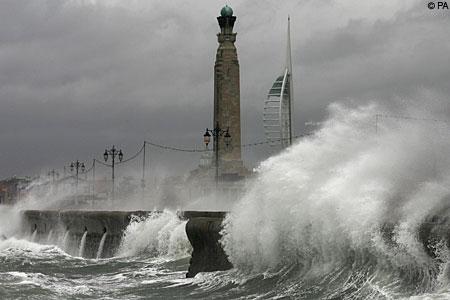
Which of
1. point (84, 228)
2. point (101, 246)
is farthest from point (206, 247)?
point (84, 228)

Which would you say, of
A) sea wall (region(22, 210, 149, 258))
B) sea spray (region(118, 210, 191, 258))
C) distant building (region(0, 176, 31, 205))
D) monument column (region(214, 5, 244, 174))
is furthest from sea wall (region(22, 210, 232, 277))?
distant building (region(0, 176, 31, 205))

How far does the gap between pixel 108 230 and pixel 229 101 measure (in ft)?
140

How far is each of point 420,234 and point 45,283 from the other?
779 cm

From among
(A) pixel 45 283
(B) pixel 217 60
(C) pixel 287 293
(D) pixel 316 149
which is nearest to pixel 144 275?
(A) pixel 45 283

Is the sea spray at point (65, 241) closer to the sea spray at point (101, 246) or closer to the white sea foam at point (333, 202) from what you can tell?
the sea spray at point (101, 246)

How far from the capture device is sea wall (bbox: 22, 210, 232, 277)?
14.5 m

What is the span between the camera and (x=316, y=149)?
1402cm

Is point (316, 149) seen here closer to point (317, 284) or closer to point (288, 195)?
point (288, 195)

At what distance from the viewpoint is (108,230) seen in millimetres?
24562

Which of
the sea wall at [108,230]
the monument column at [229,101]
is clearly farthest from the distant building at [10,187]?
the sea wall at [108,230]

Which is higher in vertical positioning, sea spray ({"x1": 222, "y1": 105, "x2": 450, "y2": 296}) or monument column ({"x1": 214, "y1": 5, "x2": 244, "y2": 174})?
monument column ({"x1": 214, "y1": 5, "x2": 244, "y2": 174})

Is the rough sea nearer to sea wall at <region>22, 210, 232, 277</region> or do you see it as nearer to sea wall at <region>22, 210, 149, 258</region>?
sea wall at <region>22, 210, 232, 277</region>

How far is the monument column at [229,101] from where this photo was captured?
218ft

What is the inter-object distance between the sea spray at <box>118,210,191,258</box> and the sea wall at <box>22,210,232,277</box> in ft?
1.04
